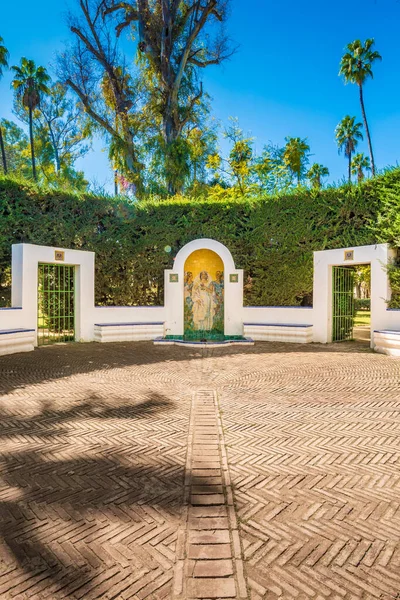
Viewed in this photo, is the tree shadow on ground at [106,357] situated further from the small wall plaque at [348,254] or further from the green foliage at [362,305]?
the green foliage at [362,305]

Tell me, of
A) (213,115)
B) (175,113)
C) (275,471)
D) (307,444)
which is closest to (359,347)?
(307,444)

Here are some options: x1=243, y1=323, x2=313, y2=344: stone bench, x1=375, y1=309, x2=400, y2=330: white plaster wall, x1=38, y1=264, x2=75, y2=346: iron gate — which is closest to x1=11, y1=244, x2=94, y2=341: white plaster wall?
x1=38, y1=264, x2=75, y2=346: iron gate

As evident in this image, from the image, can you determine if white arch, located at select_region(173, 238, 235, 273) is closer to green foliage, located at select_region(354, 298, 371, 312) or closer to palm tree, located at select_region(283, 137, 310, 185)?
palm tree, located at select_region(283, 137, 310, 185)

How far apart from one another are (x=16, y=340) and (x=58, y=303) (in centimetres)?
288

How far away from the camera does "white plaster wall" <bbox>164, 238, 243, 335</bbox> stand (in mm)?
13531

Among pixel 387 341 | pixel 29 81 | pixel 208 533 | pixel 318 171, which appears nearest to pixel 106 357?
pixel 208 533

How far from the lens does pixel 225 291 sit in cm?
1360

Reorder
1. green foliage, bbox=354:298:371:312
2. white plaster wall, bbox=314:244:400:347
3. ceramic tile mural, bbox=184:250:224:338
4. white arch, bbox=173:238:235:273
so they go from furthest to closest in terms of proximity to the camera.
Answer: green foliage, bbox=354:298:371:312
ceramic tile mural, bbox=184:250:224:338
white arch, bbox=173:238:235:273
white plaster wall, bbox=314:244:400:347

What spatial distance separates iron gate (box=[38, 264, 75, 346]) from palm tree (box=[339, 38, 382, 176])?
2573 cm

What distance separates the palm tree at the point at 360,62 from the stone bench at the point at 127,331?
24.1 m

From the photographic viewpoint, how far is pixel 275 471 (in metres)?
3.38

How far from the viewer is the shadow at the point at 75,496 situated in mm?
2203

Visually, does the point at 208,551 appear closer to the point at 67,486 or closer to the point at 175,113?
the point at 67,486

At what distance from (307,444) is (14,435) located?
11.5ft
